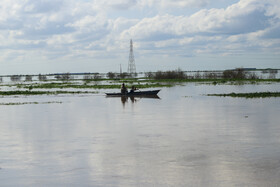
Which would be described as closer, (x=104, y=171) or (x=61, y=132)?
(x=104, y=171)

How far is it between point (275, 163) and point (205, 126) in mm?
7281

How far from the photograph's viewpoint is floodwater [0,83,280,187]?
1001 centimetres

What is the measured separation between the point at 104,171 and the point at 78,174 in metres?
0.61

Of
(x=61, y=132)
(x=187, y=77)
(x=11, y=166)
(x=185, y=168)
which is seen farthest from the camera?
(x=187, y=77)

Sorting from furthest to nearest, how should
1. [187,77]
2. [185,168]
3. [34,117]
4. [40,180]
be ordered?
[187,77], [34,117], [185,168], [40,180]

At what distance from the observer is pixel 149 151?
517 inches

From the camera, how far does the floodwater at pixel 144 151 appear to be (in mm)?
10008

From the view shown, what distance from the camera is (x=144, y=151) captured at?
43.2ft

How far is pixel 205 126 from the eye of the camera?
1833 cm

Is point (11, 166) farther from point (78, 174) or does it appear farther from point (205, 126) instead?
point (205, 126)

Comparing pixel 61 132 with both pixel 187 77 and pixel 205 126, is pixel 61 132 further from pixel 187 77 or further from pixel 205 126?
pixel 187 77

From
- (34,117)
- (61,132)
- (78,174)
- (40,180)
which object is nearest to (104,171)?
(78,174)

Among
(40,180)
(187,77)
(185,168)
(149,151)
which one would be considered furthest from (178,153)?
(187,77)

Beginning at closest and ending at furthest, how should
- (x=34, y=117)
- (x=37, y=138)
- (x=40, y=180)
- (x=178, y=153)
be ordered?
(x=40, y=180) < (x=178, y=153) < (x=37, y=138) < (x=34, y=117)
